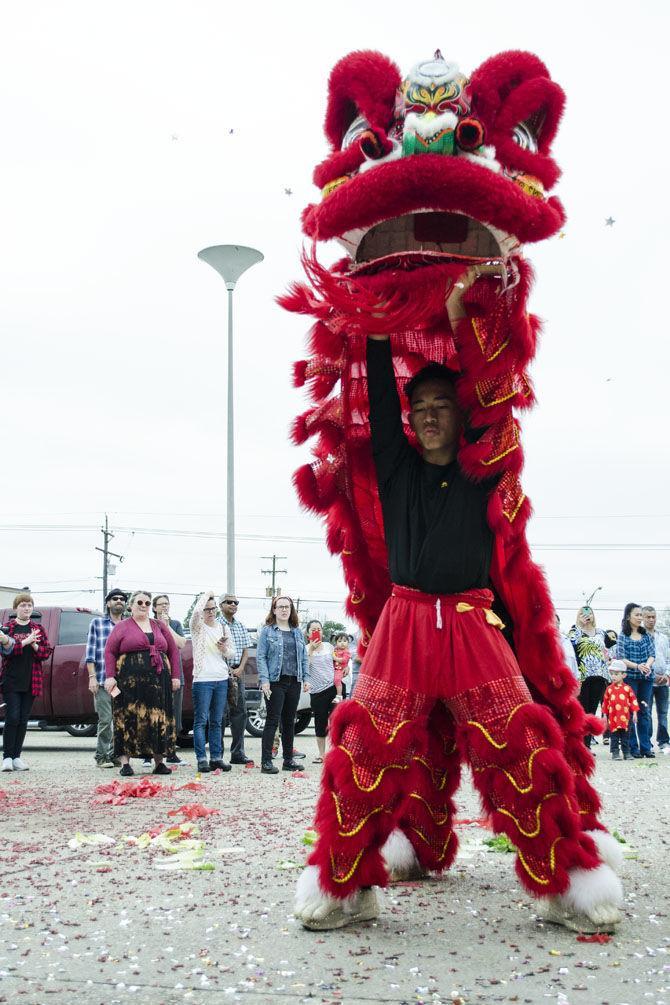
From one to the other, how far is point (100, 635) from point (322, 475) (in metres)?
6.61

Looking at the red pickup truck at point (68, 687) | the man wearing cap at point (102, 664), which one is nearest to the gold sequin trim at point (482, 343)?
the man wearing cap at point (102, 664)

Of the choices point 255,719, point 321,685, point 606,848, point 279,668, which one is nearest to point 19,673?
point 279,668

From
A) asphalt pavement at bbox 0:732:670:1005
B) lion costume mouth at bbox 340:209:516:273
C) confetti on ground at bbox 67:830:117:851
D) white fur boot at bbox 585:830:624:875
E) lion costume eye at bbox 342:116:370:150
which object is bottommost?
confetti on ground at bbox 67:830:117:851

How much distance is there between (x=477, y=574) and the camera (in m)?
3.90

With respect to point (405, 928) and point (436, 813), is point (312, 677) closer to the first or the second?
point (436, 813)

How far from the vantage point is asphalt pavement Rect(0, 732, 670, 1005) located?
300 cm

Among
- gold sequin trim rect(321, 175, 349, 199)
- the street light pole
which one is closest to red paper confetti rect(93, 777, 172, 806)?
A: gold sequin trim rect(321, 175, 349, 199)

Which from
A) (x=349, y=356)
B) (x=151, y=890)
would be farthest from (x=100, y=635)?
(x=349, y=356)

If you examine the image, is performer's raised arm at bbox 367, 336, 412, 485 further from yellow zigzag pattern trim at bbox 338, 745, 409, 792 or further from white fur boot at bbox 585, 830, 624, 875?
white fur boot at bbox 585, 830, 624, 875

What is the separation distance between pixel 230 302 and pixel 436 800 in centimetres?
1077

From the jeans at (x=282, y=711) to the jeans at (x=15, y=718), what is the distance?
2.34 meters

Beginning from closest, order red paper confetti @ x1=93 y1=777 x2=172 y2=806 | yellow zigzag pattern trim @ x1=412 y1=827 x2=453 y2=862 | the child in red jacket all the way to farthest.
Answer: yellow zigzag pattern trim @ x1=412 y1=827 x2=453 y2=862 < red paper confetti @ x1=93 y1=777 x2=172 y2=806 < the child in red jacket

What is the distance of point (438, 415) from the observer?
4062 mm

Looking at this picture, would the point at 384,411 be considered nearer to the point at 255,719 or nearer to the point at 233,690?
the point at 233,690
